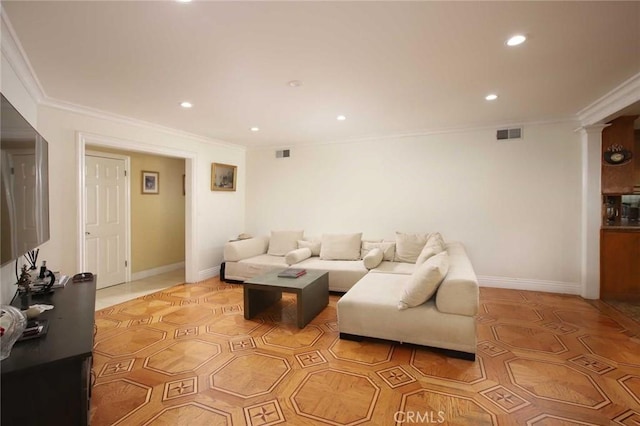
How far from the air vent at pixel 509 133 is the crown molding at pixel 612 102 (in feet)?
2.14

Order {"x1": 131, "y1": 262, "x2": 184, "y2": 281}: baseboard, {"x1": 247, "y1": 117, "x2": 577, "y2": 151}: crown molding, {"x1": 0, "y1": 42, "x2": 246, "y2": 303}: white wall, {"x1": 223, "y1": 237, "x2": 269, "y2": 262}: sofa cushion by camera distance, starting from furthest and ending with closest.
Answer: {"x1": 131, "y1": 262, "x2": 184, "y2": 281}: baseboard → {"x1": 223, "y1": 237, "x2": 269, "y2": 262}: sofa cushion → {"x1": 247, "y1": 117, "x2": 577, "y2": 151}: crown molding → {"x1": 0, "y1": 42, "x2": 246, "y2": 303}: white wall

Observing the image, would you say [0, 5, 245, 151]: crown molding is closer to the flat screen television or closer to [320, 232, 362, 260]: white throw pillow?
the flat screen television

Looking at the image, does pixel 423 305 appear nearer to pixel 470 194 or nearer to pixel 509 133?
pixel 470 194

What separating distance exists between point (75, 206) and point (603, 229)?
20.9 ft

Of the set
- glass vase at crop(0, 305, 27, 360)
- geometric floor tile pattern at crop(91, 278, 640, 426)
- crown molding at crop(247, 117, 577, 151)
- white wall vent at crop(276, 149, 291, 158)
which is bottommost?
geometric floor tile pattern at crop(91, 278, 640, 426)

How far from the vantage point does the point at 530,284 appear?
435 cm

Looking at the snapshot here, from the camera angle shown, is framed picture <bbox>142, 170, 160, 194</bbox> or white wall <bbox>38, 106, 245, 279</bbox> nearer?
white wall <bbox>38, 106, 245, 279</bbox>

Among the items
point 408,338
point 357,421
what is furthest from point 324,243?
point 357,421

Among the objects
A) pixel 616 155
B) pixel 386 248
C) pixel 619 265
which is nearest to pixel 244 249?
pixel 386 248

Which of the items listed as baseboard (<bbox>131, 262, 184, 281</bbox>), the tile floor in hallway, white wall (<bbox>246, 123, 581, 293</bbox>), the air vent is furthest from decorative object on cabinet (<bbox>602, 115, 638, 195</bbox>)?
baseboard (<bbox>131, 262, 184, 281</bbox>)

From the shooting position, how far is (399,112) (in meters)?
3.81

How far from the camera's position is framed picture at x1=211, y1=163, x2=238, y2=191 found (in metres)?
5.31

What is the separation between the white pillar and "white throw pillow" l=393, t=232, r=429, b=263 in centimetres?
199

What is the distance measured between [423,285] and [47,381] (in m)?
2.40
